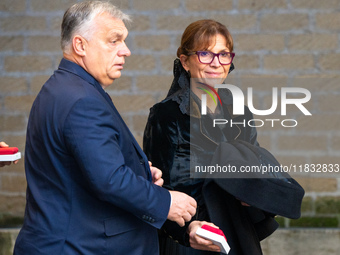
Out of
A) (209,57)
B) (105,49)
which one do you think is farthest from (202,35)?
(105,49)

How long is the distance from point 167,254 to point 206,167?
439mm

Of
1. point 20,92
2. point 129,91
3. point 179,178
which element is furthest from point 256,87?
point 179,178

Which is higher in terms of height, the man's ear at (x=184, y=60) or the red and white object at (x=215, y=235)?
the man's ear at (x=184, y=60)

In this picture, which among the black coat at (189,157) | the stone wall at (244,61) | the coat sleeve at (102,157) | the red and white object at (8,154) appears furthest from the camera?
the stone wall at (244,61)

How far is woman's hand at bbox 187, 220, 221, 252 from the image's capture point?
2.24 meters

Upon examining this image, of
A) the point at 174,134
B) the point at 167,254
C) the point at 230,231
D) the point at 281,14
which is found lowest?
the point at 167,254

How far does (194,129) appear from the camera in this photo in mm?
2516

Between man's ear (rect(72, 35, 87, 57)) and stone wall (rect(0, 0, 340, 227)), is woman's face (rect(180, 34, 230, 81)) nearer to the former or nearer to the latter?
man's ear (rect(72, 35, 87, 57))

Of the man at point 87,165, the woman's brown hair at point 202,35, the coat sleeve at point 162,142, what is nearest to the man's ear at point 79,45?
the man at point 87,165

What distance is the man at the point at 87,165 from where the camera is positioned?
1.85 m

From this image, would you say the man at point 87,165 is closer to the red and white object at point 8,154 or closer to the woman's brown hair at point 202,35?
the red and white object at point 8,154

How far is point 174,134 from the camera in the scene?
248 centimetres

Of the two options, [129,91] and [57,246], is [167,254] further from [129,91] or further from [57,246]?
[129,91]

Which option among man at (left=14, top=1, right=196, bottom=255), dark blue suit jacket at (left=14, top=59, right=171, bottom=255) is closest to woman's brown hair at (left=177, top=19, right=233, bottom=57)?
man at (left=14, top=1, right=196, bottom=255)
